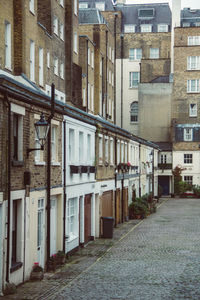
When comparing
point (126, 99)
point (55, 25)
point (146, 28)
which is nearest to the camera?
point (55, 25)

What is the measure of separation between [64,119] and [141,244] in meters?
7.88

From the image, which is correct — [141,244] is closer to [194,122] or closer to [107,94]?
[107,94]

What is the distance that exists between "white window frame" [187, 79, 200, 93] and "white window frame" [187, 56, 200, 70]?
5.54 feet

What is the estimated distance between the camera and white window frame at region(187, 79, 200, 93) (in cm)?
7406

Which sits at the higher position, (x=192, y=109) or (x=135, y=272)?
(x=192, y=109)

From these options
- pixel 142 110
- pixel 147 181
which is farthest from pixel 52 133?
pixel 142 110

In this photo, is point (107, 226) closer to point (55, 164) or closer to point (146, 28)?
point (55, 164)

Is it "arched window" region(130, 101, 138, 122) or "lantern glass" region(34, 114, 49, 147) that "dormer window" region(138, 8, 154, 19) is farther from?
"lantern glass" region(34, 114, 49, 147)

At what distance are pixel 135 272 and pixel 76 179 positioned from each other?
258 inches

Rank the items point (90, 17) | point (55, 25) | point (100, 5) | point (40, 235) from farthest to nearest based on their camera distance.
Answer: point (100, 5) < point (90, 17) < point (55, 25) < point (40, 235)

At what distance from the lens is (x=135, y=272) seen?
18.9 meters

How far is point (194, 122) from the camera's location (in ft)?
240

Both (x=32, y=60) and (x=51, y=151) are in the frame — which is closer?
(x=51, y=151)

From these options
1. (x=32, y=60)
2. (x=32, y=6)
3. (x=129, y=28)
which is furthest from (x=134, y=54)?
(x=32, y=60)
